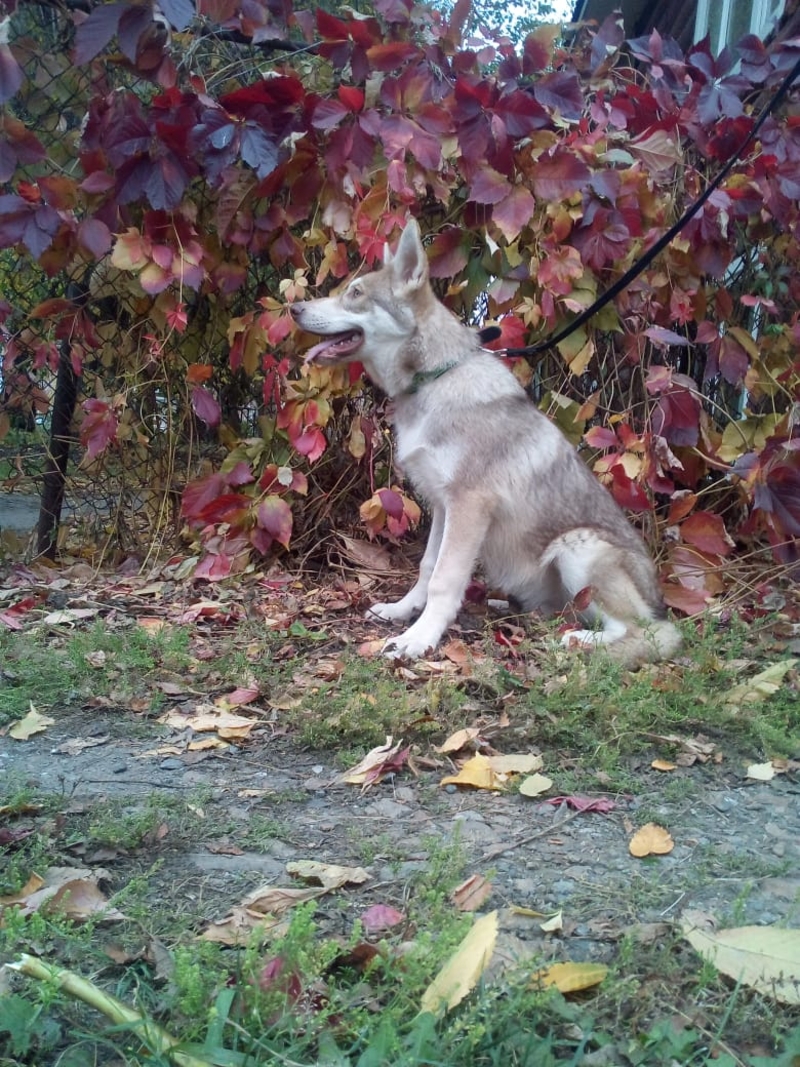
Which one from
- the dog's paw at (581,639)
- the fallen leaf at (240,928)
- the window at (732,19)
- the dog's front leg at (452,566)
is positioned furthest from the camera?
the window at (732,19)

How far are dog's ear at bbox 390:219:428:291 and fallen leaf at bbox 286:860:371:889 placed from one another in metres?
2.56

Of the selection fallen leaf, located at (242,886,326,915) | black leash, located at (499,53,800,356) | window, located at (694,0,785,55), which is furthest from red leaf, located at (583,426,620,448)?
window, located at (694,0,785,55)

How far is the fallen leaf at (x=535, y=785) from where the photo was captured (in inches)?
87.7

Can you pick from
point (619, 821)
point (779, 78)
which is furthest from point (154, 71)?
point (619, 821)

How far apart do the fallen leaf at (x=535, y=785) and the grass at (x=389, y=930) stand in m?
0.06

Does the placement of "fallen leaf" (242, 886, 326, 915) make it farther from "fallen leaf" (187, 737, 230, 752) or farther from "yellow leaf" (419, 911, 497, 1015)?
"fallen leaf" (187, 737, 230, 752)

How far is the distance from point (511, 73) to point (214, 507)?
2493 mm

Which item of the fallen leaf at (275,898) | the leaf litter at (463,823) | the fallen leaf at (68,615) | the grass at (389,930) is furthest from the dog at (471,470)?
the fallen leaf at (275,898)

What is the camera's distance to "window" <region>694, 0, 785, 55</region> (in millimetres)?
6785

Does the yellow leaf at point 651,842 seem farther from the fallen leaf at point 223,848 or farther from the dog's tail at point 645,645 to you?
the dog's tail at point 645,645

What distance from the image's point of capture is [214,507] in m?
4.36

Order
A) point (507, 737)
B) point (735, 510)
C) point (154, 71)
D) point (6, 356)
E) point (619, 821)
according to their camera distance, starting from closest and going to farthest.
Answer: point (619, 821)
point (507, 737)
point (154, 71)
point (6, 356)
point (735, 510)

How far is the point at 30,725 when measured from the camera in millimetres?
2645

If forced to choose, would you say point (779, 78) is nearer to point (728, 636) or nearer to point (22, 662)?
point (728, 636)
